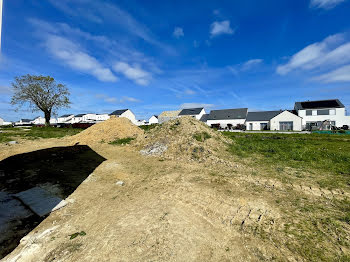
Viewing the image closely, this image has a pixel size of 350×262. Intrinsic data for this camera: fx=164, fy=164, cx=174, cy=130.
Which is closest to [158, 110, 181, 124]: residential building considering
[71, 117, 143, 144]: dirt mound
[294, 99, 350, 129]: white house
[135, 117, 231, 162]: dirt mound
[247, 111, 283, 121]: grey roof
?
[247, 111, 283, 121]: grey roof

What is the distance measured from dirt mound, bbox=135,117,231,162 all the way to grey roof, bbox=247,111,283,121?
122 ft

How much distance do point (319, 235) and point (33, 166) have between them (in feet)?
38.0

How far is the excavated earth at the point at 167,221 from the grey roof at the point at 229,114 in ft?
151

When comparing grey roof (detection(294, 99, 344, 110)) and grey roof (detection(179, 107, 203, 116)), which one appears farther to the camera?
grey roof (detection(179, 107, 203, 116))

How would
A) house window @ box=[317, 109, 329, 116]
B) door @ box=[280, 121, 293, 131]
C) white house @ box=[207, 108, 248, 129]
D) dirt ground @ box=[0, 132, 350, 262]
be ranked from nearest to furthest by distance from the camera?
dirt ground @ box=[0, 132, 350, 262]
house window @ box=[317, 109, 329, 116]
door @ box=[280, 121, 293, 131]
white house @ box=[207, 108, 248, 129]

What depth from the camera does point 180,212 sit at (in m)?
4.62

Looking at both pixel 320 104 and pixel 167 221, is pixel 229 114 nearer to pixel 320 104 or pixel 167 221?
pixel 320 104

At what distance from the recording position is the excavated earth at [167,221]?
331 centimetres

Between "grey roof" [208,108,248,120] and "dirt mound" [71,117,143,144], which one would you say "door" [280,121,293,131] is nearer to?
"grey roof" [208,108,248,120]

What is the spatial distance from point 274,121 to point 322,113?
10960 millimetres

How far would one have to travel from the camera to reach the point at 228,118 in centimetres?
5119

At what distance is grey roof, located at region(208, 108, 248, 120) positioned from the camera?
166ft

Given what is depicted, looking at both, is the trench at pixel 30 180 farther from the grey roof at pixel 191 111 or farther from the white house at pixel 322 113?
the grey roof at pixel 191 111

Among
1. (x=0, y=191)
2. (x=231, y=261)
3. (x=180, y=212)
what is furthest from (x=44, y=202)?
(x=231, y=261)
